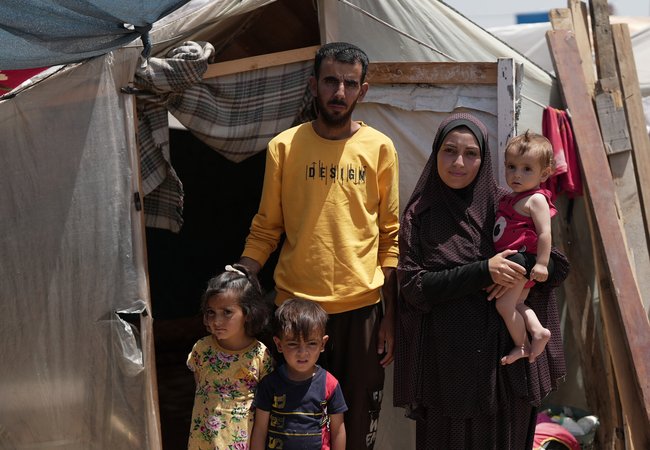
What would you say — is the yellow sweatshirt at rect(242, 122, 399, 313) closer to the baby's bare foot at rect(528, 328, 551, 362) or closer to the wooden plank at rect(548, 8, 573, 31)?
the baby's bare foot at rect(528, 328, 551, 362)

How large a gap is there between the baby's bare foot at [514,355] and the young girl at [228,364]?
899mm

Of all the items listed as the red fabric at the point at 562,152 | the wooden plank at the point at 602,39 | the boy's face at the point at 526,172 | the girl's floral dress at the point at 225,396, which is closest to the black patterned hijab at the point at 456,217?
the boy's face at the point at 526,172

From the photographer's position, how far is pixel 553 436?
4238mm

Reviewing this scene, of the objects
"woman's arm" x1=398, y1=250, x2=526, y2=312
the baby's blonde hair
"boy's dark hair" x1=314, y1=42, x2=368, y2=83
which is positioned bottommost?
"woman's arm" x1=398, y1=250, x2=526, y2=312

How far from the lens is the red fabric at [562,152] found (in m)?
4.50

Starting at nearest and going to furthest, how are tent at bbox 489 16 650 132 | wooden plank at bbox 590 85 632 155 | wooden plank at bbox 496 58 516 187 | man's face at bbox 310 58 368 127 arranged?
man's face at bbox 310 58 368 127 < wooden plank at bbox 496 58 516 187 < wooden plank at bbox 590 85 632 155 < tent at bbox 489 16 650 132

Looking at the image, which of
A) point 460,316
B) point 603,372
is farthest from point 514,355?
point 603,372

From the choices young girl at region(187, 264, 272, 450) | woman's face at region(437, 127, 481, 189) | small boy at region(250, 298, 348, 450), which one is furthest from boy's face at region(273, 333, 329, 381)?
woman's face at region(437, 127, 481, 189)

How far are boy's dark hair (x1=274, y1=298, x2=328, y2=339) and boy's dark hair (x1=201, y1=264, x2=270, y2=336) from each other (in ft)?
0.45

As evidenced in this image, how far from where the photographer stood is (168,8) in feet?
11.5

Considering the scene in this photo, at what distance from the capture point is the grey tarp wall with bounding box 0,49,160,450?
3857 millimetres

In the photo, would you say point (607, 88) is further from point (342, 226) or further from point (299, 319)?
point (299, 319)

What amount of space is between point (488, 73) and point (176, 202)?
162 centimetres

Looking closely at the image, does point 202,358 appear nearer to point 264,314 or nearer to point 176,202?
point 264,314
